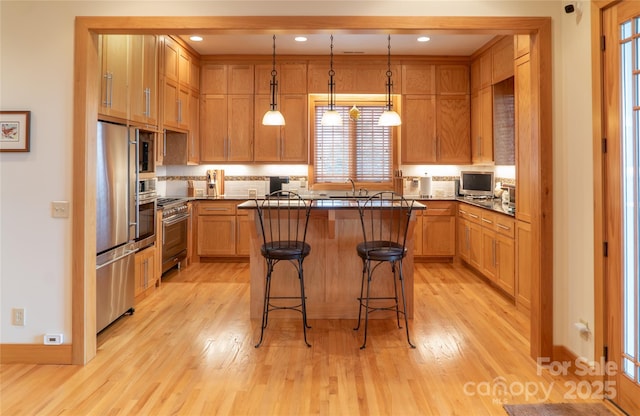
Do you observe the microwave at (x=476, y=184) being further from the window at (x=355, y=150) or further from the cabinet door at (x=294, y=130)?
the cabinet door at (x=294, y=130)

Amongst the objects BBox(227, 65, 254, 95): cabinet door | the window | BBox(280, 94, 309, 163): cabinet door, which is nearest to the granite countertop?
the window

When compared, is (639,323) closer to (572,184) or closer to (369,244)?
(572,184)

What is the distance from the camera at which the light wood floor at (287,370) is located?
2.41m

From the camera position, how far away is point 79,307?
9.57ft

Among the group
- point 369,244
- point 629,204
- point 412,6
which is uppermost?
point 412,6

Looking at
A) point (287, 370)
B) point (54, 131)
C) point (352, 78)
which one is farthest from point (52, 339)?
point (352, 78)

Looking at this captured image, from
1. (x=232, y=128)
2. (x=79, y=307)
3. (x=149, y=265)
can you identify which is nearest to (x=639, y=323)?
(x=79, y=307)

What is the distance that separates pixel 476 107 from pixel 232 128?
3.61 m

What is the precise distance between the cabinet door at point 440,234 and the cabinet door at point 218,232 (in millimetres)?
2776

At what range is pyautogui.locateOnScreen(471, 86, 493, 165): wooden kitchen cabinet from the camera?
5.71 metres

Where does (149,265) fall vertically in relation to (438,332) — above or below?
above

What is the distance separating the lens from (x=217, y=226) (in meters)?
6.11

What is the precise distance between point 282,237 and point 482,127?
11.9ft

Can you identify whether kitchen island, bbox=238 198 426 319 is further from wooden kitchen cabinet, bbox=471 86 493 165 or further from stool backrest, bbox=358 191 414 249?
wooden kitchen cabinet, bbox=471 86 493 165
